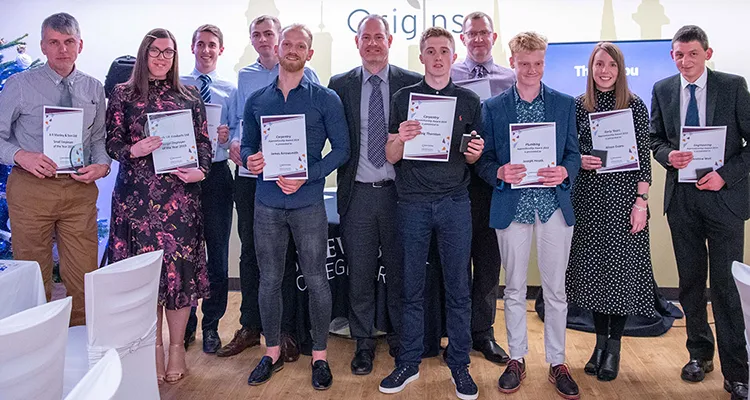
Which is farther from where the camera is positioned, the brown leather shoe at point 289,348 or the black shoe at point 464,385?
the brown leather shoe at point 289,348

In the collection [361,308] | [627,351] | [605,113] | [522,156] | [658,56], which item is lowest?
[627,351]

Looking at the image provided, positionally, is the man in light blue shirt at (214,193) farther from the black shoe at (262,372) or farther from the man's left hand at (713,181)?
the man's left hand at (713,181)

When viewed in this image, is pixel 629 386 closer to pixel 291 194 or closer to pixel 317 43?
pixel 291 194

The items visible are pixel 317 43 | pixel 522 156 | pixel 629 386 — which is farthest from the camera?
pixel 317 43

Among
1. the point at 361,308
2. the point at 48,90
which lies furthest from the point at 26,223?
the point at 361,308

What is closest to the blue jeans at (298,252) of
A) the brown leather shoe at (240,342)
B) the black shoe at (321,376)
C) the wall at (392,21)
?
the black shoe at (321,376)

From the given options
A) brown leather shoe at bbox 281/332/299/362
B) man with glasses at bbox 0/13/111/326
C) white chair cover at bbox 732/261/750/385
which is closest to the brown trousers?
man with glasses at bbox 0/13/111/326

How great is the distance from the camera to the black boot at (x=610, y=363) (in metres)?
3.48

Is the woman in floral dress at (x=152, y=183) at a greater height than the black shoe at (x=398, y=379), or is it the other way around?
the woman in floral dress at (x=152, y=183)

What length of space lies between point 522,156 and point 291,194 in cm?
110

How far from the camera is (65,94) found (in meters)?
3.26

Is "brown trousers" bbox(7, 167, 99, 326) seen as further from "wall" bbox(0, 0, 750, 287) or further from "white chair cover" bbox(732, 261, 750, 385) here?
"white chair cover" bbox(732, 261, 750, 385)

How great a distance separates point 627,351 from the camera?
13.1 ft

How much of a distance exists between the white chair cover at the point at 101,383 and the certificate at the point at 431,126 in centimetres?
195
